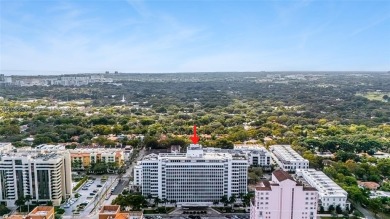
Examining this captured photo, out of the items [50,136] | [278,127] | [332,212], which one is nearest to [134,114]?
[50,136]

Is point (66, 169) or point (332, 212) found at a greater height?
point (66, 169)

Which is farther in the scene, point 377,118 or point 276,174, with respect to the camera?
point 377,118

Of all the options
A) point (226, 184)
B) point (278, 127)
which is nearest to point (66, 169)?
point (226, 184)

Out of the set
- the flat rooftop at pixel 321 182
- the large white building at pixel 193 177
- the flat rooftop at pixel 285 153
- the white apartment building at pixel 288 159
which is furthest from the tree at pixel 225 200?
the flat rooftop at pixel 285 153

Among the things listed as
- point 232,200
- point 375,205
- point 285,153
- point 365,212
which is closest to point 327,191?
point 365,212

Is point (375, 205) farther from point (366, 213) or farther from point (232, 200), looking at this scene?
point (232, 200)

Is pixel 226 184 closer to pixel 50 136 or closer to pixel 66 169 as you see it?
pixel 66 169

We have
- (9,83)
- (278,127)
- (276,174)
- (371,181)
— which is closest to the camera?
(276,174)

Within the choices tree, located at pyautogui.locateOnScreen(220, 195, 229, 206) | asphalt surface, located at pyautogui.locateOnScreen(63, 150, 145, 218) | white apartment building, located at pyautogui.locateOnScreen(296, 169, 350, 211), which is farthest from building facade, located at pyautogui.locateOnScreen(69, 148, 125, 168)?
white apartment building, located at pyautogui.locateOnScreen(296, 169, 350, 211)

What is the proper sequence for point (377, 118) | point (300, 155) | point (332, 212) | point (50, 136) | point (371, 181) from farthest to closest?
1. point (377, 118)
2. point (50, 136)
3. point (300, 155)
4. point (371, 181)
5. point (332, 212)
